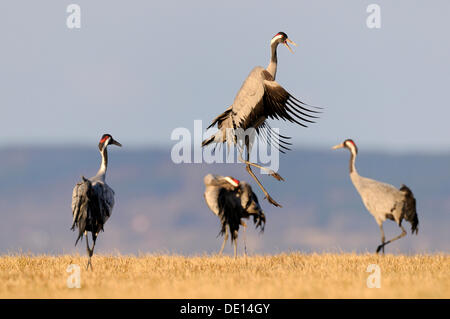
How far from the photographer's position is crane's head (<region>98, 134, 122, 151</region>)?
445 inches

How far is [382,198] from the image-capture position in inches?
434

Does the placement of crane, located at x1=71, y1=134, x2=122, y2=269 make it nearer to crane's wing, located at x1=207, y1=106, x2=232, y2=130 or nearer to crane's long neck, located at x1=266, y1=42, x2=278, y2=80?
crane's wing, located at x1=207, y1=106, x2=232, y2=130

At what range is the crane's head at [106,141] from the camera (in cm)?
1131

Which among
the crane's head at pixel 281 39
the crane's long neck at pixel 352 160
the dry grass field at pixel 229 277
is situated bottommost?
the dry grass field at pixel 229 277

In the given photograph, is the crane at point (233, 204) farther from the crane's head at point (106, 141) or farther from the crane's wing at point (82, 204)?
the crane's wing at point (82, 204)

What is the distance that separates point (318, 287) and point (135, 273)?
3.10 metres

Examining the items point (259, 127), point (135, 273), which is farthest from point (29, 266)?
point (259, 127)

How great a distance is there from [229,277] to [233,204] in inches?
118

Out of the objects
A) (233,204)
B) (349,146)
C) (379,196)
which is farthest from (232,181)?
(379,196)

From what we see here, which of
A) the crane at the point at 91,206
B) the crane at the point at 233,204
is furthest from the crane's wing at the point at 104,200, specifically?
the crane at the point at 233,204

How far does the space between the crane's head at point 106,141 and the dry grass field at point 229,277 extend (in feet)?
6.87

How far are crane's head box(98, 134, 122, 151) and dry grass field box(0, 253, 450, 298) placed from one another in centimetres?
209
